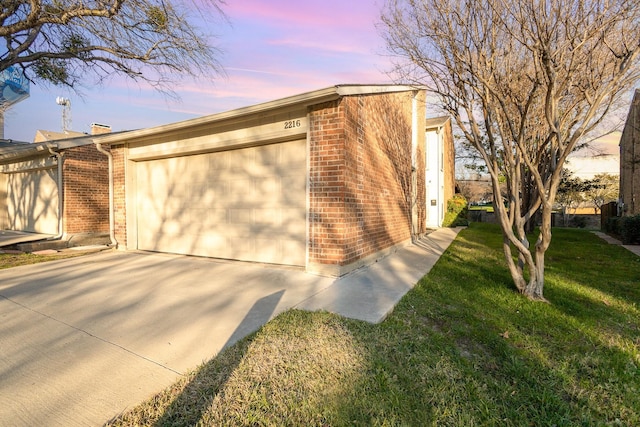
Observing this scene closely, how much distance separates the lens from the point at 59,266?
644cm

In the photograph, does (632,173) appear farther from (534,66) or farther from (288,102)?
(288,102)

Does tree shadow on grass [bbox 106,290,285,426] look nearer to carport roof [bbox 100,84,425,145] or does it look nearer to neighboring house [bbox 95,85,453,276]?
neighboring house [bbox 95,85,453,276]

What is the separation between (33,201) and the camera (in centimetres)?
1088

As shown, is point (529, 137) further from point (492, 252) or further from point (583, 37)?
point (492, 252)

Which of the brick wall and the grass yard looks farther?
the brick wall

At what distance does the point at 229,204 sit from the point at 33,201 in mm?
8743

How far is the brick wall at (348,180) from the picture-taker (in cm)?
518

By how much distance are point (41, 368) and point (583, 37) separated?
6.04m

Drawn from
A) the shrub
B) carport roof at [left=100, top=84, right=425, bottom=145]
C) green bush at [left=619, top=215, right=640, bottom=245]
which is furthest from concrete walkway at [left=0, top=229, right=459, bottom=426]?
the shrub

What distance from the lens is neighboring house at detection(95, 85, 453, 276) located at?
5281mm

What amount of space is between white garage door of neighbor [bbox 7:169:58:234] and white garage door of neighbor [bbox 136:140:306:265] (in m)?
4.09

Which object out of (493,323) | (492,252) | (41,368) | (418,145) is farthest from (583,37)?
(418,145)

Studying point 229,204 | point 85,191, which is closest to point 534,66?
point 229,204

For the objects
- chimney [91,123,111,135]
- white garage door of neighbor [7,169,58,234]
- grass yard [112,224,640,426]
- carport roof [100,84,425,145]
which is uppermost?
chimney [91,123,111,135]
